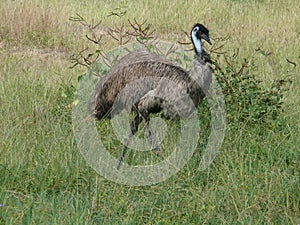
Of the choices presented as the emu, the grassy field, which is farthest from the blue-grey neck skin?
the grassy field

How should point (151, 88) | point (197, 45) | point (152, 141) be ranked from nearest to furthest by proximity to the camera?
point (152, 141)
point (151, 88)
point (197, 45)

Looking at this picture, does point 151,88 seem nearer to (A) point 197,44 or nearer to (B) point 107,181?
(A) point 197,44

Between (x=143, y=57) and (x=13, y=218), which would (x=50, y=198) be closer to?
(x=13, y=218)

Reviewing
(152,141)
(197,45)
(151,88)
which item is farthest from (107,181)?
(197,45)

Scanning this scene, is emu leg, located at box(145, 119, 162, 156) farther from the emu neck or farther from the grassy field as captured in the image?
the emu neck

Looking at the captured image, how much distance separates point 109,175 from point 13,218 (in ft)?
2.91

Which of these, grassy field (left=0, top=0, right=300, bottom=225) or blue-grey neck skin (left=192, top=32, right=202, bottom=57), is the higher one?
blue-grey neck skin (left=192, top=32, right=202, bottom=57)

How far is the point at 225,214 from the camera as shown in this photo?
12.9 ft

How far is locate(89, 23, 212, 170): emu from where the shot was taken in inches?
194

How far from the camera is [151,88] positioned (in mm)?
4992

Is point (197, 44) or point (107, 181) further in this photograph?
point (197, 44)

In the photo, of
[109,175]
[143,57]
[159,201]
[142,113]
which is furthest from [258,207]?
[143,57]

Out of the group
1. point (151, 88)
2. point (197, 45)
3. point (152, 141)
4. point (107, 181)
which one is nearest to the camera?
point (107, 181)

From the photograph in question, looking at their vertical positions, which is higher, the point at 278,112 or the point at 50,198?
the point at 278,112
